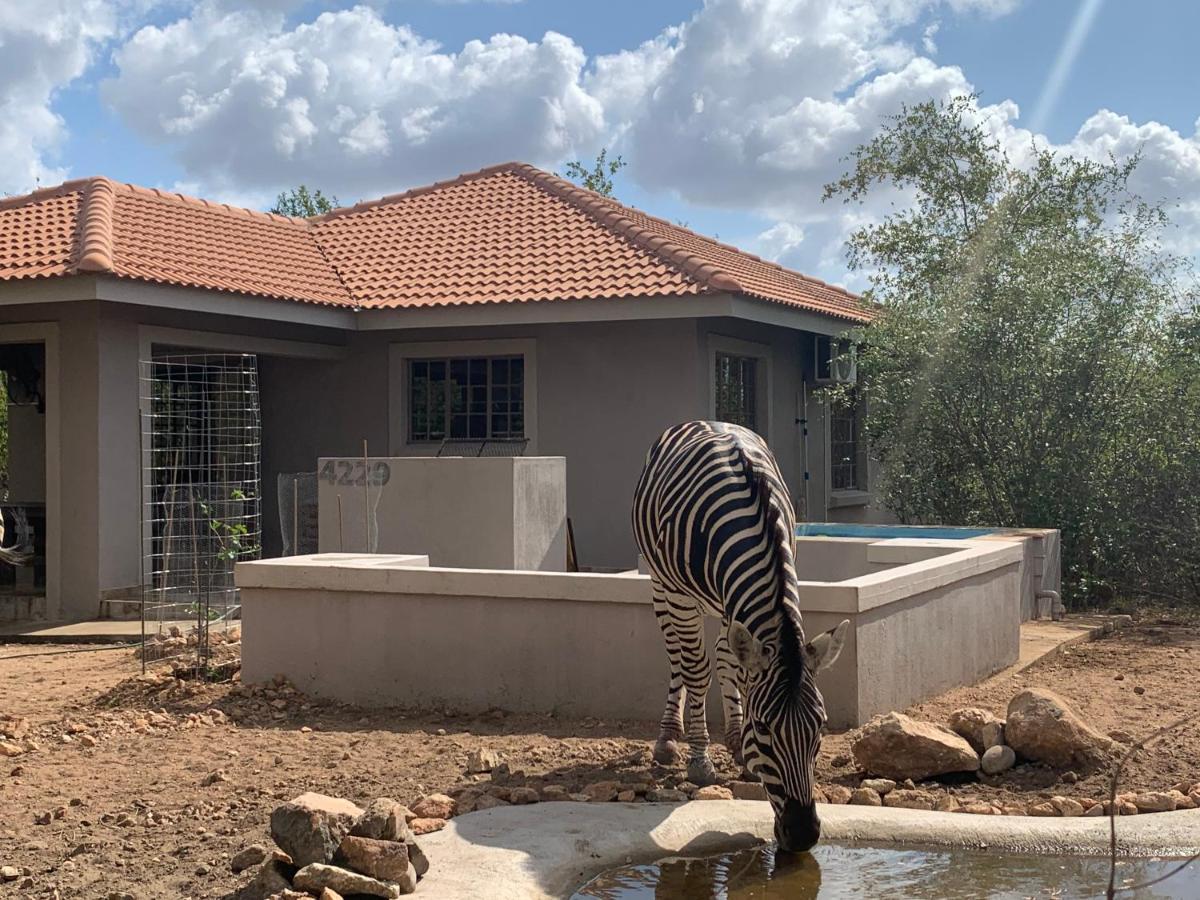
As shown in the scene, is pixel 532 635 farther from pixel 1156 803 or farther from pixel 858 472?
pixel 858 472

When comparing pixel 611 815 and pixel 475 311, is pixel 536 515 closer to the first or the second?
pixel 475 311

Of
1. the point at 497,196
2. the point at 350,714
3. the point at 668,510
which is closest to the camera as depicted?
the point at 668,510

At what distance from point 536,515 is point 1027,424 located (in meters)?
5.41

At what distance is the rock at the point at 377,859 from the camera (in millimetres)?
4762

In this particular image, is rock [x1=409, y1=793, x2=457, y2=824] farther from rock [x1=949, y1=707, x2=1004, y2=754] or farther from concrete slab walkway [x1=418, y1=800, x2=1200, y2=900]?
rock [x1=949, y1=707, x2=1004, y2=754]

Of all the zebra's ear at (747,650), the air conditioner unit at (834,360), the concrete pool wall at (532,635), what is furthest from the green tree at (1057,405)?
the zebra's ear at (747,650)

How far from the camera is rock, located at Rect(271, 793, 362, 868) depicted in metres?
4.88

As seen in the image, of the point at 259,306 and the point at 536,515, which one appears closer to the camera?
the point at 536,515

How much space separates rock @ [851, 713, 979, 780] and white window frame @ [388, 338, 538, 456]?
30.0 ft

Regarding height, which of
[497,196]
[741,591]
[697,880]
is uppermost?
[497,196]

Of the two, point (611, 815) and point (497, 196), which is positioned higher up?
point (497, 196)

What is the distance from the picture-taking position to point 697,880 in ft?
17.1

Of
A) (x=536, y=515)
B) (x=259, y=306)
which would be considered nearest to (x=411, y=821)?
(x=536, y=515)

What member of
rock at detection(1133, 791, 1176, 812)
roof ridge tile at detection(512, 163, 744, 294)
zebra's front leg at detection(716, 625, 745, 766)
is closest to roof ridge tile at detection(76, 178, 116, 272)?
roof ridge tile at detection(512, 163, 744, 294)
